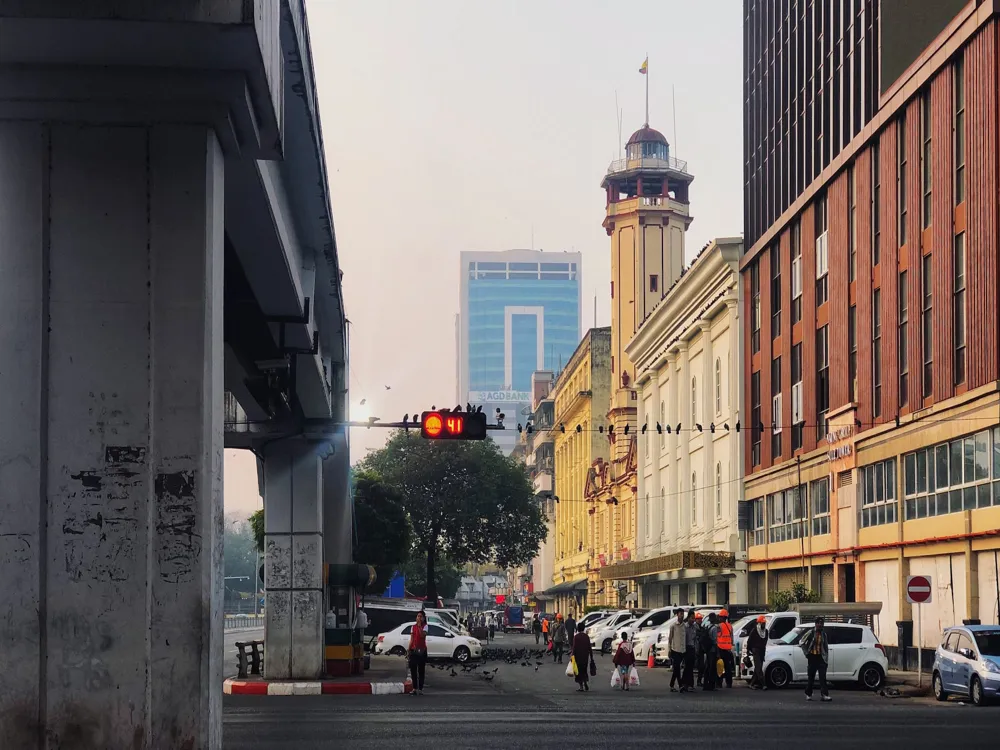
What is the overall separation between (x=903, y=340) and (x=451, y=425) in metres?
20.6

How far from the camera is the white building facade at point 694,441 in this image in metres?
62.9

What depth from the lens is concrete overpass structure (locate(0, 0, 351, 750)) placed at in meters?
11.6

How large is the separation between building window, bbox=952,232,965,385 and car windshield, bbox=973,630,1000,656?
11.4 meters

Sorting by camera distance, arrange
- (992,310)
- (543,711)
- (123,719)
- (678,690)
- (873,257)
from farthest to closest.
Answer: (873,257) < (992,310) < (678,690) < (543,711) < (123,719)

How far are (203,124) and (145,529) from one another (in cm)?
325

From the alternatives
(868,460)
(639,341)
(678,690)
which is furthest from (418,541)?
(678,690)

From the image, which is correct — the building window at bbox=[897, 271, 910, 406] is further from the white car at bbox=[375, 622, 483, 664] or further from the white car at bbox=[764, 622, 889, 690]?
the white car at bbox=[375, 622, 483, 664]

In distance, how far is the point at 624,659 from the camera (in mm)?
32250

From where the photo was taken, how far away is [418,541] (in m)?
85.9

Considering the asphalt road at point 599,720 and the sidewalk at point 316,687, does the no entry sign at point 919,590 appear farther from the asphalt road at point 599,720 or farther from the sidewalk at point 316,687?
the sidewalk at point 316,687

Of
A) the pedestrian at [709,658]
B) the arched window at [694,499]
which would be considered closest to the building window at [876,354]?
the pedestrian at [709,658]

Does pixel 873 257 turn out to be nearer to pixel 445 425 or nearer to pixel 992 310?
pixel 992 310

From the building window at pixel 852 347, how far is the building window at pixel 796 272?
620cm

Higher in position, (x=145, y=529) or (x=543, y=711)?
(x=145, y=529)
